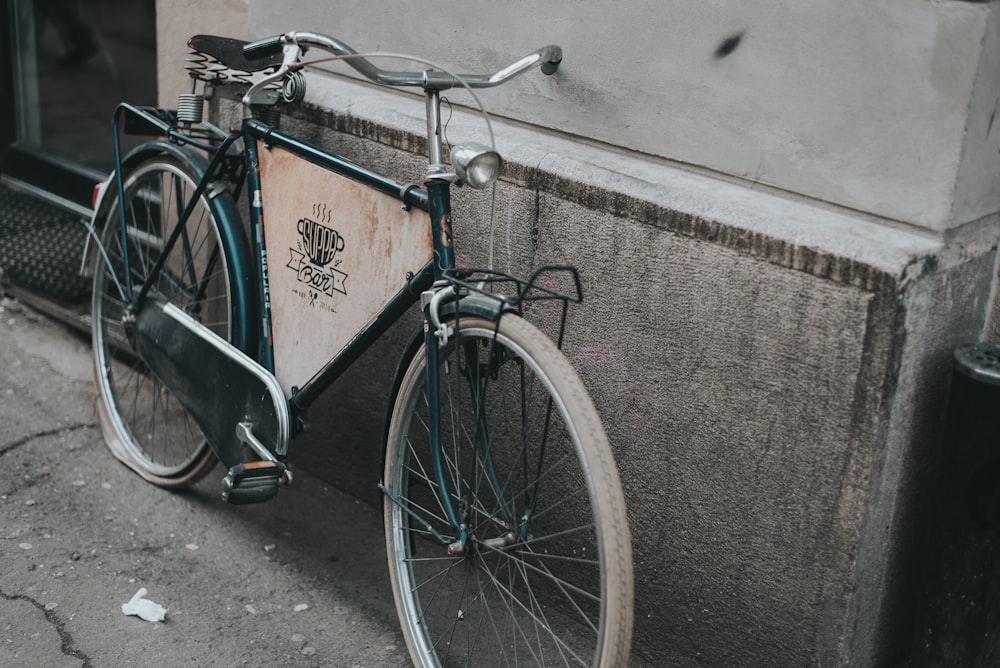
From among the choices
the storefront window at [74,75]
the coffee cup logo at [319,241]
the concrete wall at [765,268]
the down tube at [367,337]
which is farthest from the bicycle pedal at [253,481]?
the storefront window at [74,75]

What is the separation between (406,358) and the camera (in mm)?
2762

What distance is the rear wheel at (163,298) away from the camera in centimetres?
345

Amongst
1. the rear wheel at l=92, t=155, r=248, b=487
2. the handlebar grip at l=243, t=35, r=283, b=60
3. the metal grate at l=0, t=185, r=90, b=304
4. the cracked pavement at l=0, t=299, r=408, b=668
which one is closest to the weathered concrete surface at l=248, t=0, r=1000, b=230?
the handlebar grip at l=243, t=35, r=283, b=60

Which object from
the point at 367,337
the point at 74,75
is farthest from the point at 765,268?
the point at 74,75

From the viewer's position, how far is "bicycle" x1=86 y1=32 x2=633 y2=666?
2.52 meters

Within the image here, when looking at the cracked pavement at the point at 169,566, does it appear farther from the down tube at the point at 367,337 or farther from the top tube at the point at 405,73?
the top tube at the point at 405,73

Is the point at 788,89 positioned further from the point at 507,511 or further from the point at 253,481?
the point at 253,481

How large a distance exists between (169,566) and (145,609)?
10.0 inches

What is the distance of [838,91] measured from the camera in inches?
96.0

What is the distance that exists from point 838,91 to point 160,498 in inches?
96.7

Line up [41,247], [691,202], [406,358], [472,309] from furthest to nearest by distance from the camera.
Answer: [41,247] < [406,358] < [691,202] < [472,309]

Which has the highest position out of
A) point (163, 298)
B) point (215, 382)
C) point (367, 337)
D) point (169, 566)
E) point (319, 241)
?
point (319, 241)

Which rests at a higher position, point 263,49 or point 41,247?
point 263,49

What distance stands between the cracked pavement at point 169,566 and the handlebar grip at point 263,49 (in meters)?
1.45
